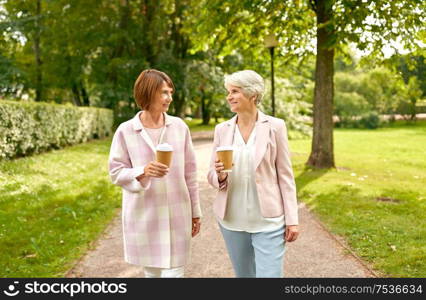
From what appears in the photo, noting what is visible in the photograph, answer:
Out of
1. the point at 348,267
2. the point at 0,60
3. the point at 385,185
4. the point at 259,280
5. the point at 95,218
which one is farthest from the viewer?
the point at 0,60

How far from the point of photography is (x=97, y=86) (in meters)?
27.8

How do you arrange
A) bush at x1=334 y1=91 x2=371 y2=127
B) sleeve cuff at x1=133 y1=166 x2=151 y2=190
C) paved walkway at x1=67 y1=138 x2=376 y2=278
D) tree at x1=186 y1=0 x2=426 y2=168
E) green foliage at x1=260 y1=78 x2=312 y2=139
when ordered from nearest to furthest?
sleeve cuff at x1=133 y1=166 x2=151 y2=190, paved walkway at x1=67 y1=138 x2=376 y2=278, tree at x1=186 y1=0 x2=426 y2=168, green foliage at x1=260 y1=78 x2=312 y2=139, bush at x1=334 y1=91 x2=371 y2=127

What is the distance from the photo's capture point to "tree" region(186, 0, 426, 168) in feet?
34.0

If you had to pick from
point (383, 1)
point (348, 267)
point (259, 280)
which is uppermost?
point (383, 1)

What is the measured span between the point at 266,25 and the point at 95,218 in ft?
28.5

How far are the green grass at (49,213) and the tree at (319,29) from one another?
5.16 metres

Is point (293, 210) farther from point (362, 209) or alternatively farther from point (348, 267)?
point (362, 209)

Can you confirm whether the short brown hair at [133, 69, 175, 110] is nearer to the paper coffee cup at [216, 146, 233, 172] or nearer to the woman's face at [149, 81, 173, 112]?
the woman's face at [149, 81, 173, 112]

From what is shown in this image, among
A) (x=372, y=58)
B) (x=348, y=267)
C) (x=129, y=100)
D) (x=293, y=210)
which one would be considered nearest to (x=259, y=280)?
(x=293, y=210)

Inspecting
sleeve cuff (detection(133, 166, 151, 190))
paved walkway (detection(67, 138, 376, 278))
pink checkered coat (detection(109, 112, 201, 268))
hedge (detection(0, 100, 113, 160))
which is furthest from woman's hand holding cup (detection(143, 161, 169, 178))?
hedge (detection(0, 100, 113, 160))

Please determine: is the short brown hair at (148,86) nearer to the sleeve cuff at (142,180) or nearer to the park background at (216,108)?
the sleeve cuff at (142,180)

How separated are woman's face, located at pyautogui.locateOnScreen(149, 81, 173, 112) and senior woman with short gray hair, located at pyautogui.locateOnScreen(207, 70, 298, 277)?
41 centimetres

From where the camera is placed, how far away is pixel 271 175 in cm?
318

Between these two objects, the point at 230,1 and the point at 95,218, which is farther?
the point at 230,1
